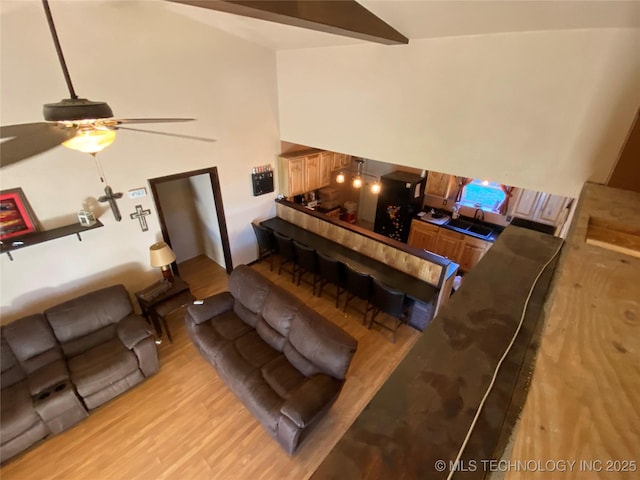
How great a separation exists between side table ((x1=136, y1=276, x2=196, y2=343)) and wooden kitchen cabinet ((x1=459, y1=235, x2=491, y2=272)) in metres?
4.65

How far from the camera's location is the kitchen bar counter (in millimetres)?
3498

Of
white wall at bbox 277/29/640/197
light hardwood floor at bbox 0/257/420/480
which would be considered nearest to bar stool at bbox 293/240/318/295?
light hardwood floor at bbox 0/257/420/480

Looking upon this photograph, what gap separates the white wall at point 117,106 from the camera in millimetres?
2658

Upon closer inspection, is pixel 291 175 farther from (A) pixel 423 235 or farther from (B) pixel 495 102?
(B) pixel 495 102

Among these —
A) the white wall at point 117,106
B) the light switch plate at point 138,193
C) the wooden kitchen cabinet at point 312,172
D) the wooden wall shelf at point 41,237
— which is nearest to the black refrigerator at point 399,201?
the wooden kitchen cabinet at point 312,172

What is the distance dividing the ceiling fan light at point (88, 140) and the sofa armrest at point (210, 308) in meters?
2.13

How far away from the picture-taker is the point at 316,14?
1859 millimetres

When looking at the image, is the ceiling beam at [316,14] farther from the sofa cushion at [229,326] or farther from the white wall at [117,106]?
the sofa cushion at [229,326]

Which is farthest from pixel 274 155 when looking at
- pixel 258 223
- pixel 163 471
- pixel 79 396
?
pixel 163 471

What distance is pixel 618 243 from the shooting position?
1031mm

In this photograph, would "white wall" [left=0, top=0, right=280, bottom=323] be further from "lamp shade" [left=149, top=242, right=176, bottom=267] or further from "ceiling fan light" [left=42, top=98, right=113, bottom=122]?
"ceiling fan light" [left=42, top=98, right=113, bottom=122]

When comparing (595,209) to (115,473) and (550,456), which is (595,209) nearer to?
(550,456)

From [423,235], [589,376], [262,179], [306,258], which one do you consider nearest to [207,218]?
[262,179]

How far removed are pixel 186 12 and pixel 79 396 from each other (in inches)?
167
